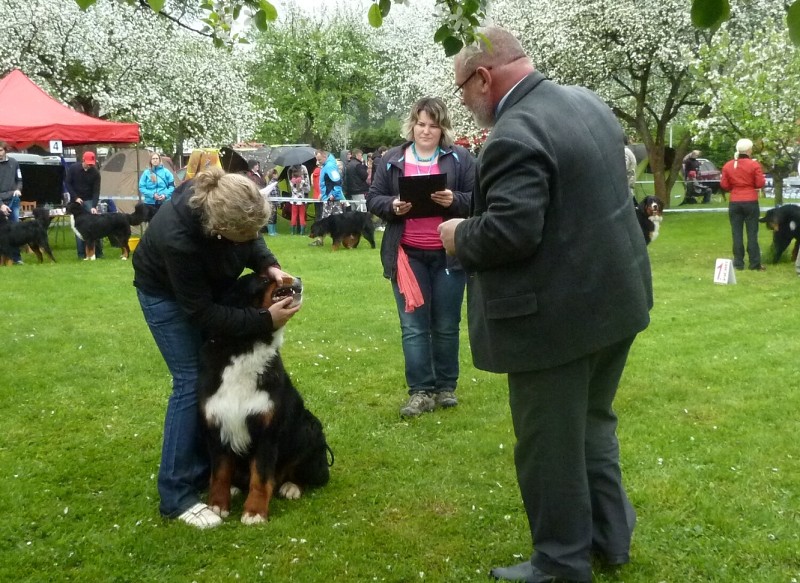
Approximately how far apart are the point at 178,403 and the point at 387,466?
1.45m

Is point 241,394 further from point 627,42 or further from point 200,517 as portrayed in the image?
point 627,42

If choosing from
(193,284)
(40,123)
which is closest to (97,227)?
(40,123)

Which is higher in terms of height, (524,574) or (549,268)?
(549,268)

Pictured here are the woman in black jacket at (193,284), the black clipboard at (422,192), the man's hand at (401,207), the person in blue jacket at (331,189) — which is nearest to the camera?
the woman in black jacket at (193,284)

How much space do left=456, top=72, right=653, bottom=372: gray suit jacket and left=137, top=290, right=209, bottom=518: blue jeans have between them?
164cm

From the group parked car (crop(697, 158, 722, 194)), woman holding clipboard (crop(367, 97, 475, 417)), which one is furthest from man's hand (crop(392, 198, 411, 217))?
parked car (crop(697, 158, 722, 194))

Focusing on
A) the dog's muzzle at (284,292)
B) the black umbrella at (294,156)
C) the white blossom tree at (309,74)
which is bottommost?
the dog's muzzle at (284,292)

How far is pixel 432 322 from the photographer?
19.1ft

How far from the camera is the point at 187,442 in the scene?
162 inches

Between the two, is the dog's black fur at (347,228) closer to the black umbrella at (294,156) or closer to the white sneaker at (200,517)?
the black umbrella at (294,156)

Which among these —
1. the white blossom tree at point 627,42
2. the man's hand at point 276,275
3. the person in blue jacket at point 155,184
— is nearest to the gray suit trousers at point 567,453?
the man's hand at point 276,275

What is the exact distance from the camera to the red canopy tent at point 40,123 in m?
16.2

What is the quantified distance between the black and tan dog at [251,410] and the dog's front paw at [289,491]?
0.57 feet

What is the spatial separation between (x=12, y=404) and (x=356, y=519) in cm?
344
